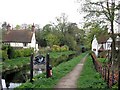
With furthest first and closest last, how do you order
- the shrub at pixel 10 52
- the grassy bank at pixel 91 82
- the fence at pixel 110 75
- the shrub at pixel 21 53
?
the shrub at pixel 21 53, the shrub at pixel 10 52, the grassy bank at pixel 91 82, the fence at pixel 110 75

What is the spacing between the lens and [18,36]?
58469mm

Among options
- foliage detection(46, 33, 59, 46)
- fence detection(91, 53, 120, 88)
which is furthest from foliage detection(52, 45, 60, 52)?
fence detection(91, 53, 120, 88)

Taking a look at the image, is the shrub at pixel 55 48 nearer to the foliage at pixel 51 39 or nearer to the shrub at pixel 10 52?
the foliage at pixel 51 39

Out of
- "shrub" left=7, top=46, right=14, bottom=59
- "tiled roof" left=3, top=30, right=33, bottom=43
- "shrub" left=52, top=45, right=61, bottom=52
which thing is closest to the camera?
"shrub" left=7, top=46, right=14, bottom=59

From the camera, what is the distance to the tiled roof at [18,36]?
5620cm

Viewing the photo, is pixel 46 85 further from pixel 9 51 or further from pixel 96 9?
pixel 9 51

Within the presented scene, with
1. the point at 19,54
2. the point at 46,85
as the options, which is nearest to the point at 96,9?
the point at 46,85

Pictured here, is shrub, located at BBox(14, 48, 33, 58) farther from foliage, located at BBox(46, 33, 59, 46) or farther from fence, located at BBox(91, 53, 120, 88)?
fence, located at BBox(91, 53, 120, 88)

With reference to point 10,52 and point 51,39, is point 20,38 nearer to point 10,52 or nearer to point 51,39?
point 51,39

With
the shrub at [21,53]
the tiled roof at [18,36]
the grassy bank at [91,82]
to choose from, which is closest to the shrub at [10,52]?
the shrub at [21,53]

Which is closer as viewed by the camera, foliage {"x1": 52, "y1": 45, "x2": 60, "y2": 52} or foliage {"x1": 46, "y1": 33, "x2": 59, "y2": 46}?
foliage {"x1": 52, "y1": 45, "x2": 60, "y2": 52}

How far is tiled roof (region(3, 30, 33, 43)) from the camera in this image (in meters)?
56.2

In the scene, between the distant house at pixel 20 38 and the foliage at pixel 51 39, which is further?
the foliage at pixel 51 39

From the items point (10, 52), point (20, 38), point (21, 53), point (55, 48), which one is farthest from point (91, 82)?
point (20, 38)
